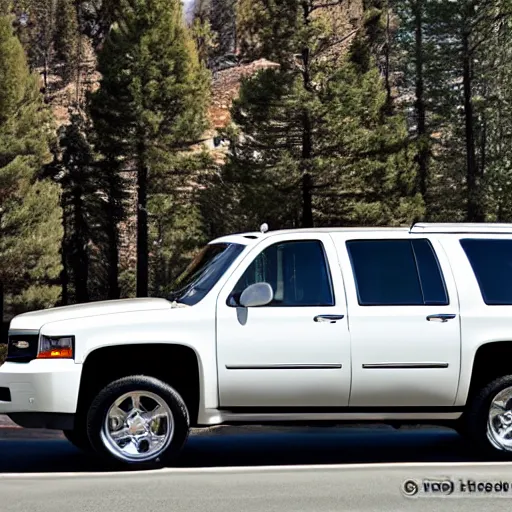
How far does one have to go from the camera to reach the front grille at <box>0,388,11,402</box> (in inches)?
270

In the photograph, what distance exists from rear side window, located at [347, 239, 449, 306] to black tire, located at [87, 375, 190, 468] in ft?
5.53

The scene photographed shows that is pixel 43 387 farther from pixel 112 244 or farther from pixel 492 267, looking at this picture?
pixel 112 244

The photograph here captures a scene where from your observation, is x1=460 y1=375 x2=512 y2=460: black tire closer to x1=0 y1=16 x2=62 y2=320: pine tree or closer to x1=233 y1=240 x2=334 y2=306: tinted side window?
x1=233 y1=240 x2=334 y2=306: tinted side window

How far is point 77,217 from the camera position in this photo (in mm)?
55375

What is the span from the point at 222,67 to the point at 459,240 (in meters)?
118

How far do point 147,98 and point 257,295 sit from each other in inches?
1474

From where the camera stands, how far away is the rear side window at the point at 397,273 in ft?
24.1

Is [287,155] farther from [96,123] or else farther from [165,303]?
[165,303]

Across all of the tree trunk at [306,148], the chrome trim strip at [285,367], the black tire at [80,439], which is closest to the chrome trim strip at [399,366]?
the chrome trim strip at [285,367]

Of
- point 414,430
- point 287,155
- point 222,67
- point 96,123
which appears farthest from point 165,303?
point 222,67

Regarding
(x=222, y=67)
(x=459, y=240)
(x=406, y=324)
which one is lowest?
(x=406, y=324)

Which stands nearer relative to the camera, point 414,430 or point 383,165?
point 414,430

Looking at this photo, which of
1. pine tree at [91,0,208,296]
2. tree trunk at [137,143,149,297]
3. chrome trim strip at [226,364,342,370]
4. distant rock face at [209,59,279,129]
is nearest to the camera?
chrome trim strip at [226,364,342,370]

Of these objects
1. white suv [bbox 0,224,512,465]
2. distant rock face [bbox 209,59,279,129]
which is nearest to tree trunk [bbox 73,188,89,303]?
white suv [bbox 0,224,512,465]
